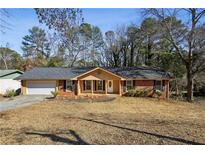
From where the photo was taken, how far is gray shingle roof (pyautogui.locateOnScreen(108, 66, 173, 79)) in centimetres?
2488

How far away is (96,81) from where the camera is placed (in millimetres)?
26984

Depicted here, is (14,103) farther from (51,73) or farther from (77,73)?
(77,73)

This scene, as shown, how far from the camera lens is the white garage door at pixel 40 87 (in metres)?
25.9

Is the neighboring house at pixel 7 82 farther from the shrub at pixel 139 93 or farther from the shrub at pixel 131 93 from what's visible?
the shrub at pixel 139 93

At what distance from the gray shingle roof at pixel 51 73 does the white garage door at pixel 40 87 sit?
524 millimetres

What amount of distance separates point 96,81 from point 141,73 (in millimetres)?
4351

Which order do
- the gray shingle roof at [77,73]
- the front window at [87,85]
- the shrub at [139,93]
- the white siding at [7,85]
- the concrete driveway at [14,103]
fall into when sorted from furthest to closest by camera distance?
the white siding at [7,85]
the front window at [87,85]
the gray shingle roof at [77,73]
the shrub at [139,93]
the concrete driveway at [14,103]

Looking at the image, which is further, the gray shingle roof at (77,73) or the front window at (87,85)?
the front window at (87,85)

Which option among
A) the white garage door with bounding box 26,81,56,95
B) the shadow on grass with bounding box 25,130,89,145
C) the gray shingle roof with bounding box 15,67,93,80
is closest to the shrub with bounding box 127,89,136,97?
the gray shingle roof with bounding box 15,67,93,80

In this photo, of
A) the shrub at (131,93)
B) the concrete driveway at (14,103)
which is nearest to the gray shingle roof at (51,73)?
the concrete driveway at (14,103)

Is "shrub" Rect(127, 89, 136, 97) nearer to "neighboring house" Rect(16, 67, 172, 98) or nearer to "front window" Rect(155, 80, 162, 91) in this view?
"neighboring house" Rect(16, 67, 172, 98)

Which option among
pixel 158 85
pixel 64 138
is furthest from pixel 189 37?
pixel 64 138
